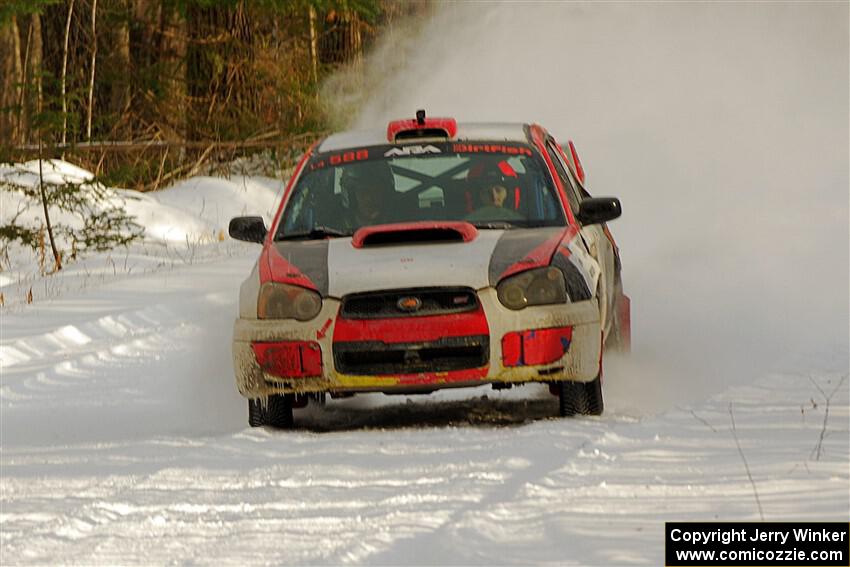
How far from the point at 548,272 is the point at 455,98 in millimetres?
27553

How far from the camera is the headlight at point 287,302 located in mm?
7961

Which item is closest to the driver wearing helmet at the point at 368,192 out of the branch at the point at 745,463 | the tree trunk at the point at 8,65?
the branch at the point at 745,463

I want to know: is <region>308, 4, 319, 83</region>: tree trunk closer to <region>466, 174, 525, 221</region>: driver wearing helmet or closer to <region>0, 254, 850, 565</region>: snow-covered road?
<region>0, 254, 850, 565</region>: snow-covered road

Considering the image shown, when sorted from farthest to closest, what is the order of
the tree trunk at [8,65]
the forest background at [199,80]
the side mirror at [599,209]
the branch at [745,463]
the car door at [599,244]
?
the tree trunk at [8,65], the forest background at [199,80], the side mirror at [599,209], the car door at [599,244], the branch at [745,463]

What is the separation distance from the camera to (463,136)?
372 inches

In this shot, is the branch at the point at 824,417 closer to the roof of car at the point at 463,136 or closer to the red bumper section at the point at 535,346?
the red bumper section at the point at 535,346

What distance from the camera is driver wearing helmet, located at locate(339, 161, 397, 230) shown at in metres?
8.96

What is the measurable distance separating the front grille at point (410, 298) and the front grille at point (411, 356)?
135 millimetres

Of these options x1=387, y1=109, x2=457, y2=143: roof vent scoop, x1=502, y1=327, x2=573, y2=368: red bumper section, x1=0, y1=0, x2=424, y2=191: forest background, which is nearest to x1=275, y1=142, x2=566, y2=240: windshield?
x1=387, y1=109, x2=457, y2=143: roof vent scoop

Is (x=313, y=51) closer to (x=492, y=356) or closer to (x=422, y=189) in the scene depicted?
(x=422, y=189)

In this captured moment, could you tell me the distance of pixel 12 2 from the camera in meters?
19.0

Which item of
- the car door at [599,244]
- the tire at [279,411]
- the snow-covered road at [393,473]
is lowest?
the snow-covered road at [393,473]

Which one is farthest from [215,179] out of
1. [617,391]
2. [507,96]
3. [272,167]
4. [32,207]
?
[617,391]

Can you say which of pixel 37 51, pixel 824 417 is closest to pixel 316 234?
pixel 824 417
